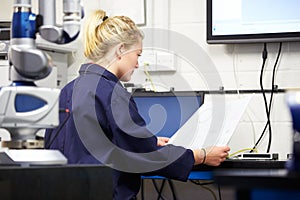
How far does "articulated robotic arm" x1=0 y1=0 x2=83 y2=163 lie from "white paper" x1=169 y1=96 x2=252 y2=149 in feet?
3.73

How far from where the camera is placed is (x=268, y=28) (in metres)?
2.53

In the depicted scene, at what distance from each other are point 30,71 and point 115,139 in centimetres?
82

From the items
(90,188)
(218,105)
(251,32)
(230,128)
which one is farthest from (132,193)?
(251,32)

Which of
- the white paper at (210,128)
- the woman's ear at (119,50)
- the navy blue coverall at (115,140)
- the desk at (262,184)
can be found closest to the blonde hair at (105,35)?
the woman's ear at (119,50)

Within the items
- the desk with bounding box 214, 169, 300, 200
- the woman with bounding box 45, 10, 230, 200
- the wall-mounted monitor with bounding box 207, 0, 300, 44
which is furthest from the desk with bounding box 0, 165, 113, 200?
the wall-mounted monitor with bounding box 207, 0, 300, 44

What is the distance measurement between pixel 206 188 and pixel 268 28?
882mm

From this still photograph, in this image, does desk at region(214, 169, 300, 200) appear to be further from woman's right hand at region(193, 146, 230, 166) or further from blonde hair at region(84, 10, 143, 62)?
blonde hair at region(84, 10, 143, 62)

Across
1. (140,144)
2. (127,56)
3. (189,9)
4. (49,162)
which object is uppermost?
(189,9)

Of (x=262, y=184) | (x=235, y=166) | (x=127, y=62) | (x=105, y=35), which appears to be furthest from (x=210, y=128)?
(x=262, y=184)

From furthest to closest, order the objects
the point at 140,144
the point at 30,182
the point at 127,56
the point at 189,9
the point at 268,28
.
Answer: the point at 189,9 < the point at 268,28 < the point at 127,56 < the point at 140,144 < the point at 30,182

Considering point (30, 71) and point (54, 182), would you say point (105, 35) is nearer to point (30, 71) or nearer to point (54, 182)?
point (30, 71)

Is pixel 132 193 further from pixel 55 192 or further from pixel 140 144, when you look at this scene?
pixel 55 192

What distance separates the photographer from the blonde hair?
6.28 ft

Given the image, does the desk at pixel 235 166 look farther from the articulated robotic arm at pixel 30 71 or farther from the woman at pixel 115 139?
the articulated robotic arm at pixel 30 71
